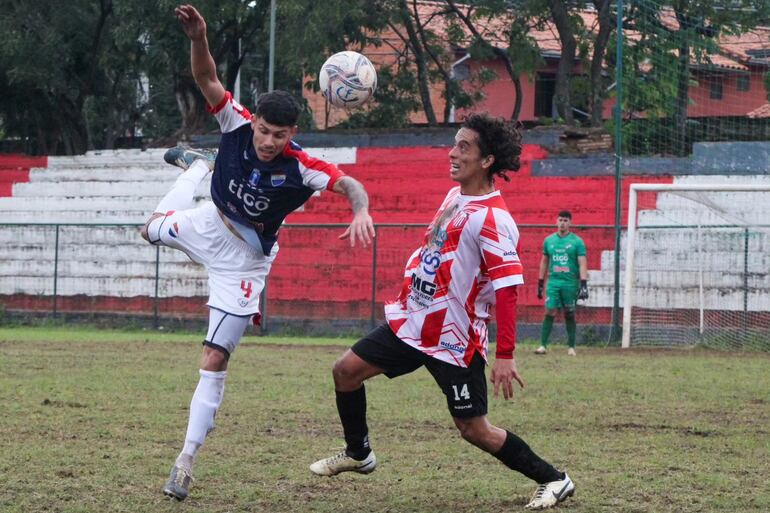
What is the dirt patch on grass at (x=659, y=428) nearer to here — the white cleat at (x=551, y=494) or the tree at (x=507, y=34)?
the white cleat at (x=551, y=494)

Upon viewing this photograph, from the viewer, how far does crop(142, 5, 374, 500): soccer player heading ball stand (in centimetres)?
654

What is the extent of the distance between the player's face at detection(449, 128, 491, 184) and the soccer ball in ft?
6.51

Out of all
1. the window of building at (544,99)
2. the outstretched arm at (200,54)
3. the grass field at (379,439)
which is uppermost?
the window of building at (544,99)

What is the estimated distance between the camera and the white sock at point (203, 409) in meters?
6.45

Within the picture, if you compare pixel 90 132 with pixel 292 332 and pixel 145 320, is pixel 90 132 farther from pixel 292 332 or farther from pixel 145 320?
pixel 292 332

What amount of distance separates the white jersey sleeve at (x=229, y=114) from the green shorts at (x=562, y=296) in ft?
36.7

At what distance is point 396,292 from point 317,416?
1231 centimetres

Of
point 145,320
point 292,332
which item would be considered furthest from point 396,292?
point 145,320

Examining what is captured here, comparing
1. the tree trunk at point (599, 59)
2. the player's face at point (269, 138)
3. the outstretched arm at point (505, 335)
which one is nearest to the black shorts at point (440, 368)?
the outstretched arm at point (505, 335)

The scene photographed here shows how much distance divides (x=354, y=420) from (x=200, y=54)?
228 cm

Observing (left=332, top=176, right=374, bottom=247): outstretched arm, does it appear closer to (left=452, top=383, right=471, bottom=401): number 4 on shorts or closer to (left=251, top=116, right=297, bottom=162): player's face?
(left=251, top=116, right=297, bottom=162): player's face

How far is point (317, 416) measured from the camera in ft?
32.0

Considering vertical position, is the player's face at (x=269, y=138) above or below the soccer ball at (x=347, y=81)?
below

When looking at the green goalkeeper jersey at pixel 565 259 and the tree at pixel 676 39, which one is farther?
the tree at pixel 676 39
